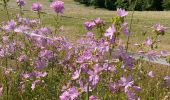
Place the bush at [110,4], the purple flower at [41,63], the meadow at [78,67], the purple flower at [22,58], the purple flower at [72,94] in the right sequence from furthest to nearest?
the bush at [110,4] → the purple flower at [22,58] → the purple flower at [41,63] → the meadow at [78,67] → the purple flower at [72,94]

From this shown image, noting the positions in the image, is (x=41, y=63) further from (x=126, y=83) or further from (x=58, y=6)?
(x=126, y=83)

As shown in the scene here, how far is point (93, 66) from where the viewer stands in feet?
8.92

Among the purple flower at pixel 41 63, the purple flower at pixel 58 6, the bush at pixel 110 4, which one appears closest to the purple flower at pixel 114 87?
the purple flower at pixel 41 63

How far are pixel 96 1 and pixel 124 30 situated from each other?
151ft

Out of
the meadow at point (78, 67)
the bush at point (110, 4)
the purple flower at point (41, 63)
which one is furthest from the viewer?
the bush at point (110, 4)

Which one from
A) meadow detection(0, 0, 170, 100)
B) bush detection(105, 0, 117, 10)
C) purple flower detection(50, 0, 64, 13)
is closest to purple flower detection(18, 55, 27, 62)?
meadow detection(0, 0, 170, 100)

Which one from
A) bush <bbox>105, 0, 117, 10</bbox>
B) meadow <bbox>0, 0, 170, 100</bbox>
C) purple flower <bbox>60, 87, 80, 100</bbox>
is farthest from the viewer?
bush <bbox>105, 0, 117, 10</bbox>

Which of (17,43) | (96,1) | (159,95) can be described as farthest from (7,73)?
(96,1)

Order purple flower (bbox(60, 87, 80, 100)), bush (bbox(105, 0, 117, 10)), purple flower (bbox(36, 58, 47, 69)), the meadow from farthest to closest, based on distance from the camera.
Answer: bush (bbox(105, 0, 117, 10))
purple flower (bbox(36, 58, 47, 69))
the meadow
purple flower (bbox(60, 87, 80, 100))

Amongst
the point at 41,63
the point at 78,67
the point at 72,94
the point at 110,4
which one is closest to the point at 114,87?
the point at 72,94

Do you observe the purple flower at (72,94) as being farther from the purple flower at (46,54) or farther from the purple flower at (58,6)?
the purple flower at (58,6)

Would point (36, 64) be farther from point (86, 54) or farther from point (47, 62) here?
point (86, 54)

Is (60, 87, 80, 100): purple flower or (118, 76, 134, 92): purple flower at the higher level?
(118, 76, 134, 92): purple flower

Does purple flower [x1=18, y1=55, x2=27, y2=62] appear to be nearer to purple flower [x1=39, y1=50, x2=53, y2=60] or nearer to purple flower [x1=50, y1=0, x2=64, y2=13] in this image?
purple flower [x1=39, y1=50, x2=53, y2=60]
